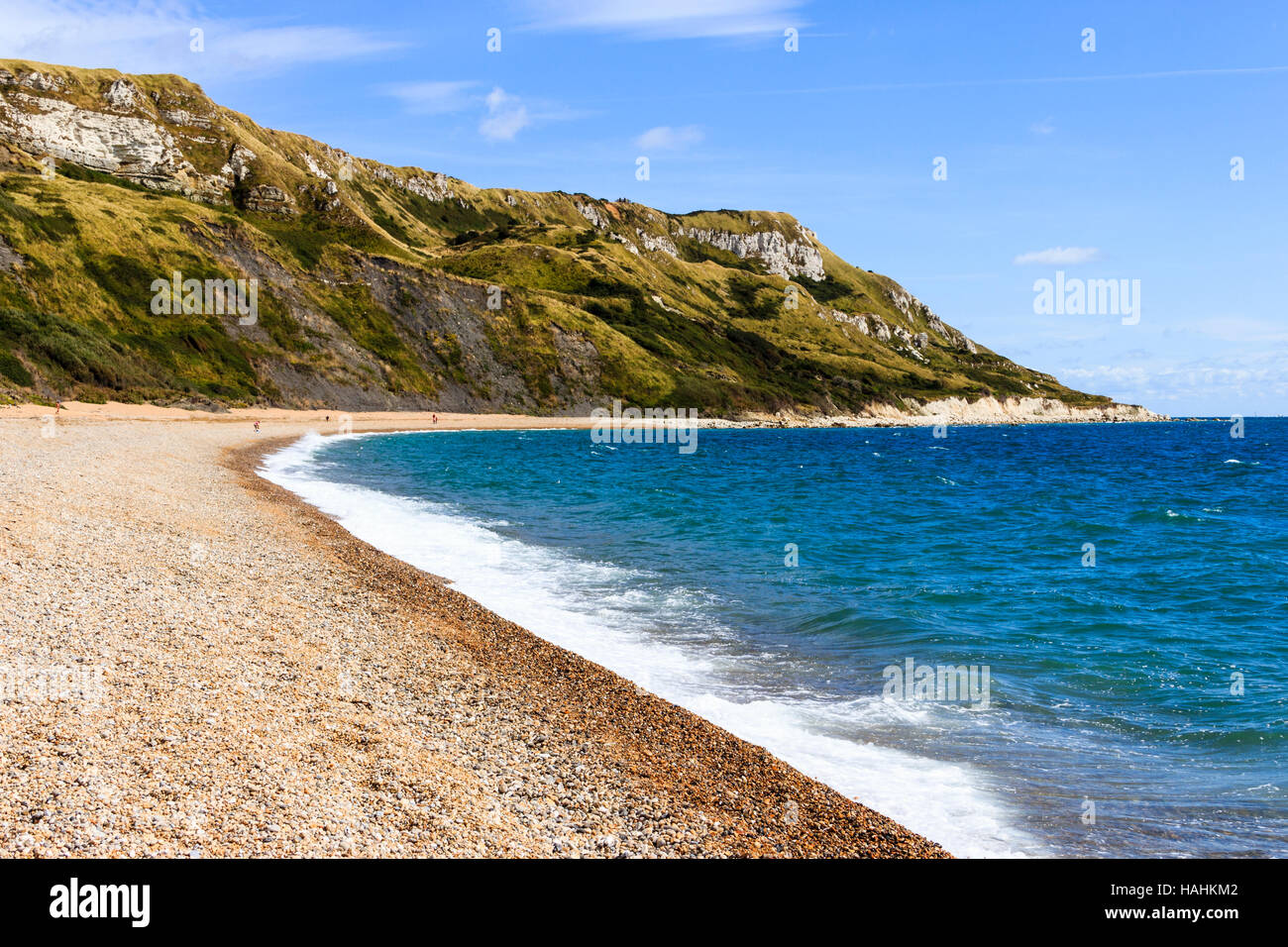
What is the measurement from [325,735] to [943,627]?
14424mm

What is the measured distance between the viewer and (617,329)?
17212 cm

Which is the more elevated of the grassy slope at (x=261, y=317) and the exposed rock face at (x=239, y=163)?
the exposed rock face at (x=239, y=163)

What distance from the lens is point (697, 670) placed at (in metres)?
15.0

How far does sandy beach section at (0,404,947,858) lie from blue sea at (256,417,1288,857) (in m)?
1.70

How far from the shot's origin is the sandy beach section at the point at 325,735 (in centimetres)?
722

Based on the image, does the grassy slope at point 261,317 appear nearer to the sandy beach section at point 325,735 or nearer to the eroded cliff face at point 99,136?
the eroded cliff face at point 99,136

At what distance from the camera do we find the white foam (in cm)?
978

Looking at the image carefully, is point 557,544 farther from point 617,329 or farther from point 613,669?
point 617,329

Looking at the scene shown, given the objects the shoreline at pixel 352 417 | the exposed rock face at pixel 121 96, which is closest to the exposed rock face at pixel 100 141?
the exposed rock face at pixel 121 96

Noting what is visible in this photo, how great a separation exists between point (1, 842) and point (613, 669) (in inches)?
365

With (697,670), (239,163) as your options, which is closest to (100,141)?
(239,163)

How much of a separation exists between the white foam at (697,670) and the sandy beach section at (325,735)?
77cm

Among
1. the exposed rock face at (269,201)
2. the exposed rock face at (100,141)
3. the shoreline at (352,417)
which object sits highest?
the exposed rock face at (100,141)

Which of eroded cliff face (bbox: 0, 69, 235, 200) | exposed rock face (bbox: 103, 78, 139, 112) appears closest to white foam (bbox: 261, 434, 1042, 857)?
eroded cliff face (bbox: 0, 69, 235, 200)
